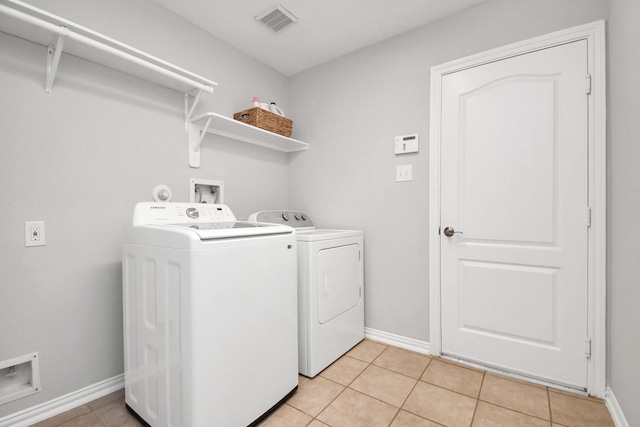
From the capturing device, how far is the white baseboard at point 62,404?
131 cm

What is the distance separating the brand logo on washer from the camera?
5.43 ft

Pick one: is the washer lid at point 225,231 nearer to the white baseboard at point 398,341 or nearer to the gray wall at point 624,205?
the white baseboard at point 398,341

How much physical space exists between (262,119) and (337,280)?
52.4 inches

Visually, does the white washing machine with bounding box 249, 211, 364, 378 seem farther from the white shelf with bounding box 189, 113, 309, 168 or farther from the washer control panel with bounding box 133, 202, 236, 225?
the white shelf with bounding box 189, 113, 309, 168

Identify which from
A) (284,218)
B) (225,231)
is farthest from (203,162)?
(225,231)

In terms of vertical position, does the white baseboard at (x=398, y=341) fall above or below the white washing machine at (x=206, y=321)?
below

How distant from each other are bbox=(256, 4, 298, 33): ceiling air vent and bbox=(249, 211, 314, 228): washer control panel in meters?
1.34

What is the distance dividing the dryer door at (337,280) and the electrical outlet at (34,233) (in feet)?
4.67

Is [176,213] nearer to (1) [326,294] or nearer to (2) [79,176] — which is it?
(2) [79,176]

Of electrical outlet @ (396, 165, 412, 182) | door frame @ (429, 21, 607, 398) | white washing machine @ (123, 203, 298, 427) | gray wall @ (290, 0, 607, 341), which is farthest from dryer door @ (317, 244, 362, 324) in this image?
door frame @ (429, 21, 607, 398)

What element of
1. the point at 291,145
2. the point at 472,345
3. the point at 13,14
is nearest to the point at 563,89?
the point at 472,345

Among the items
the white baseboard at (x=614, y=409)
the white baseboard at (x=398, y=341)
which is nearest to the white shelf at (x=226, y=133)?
the white baseboard at (x=398, y=341)

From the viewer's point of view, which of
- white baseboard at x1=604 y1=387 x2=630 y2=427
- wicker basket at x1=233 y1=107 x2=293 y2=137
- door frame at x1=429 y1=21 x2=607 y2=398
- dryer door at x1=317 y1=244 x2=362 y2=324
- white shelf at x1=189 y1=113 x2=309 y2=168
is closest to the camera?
white baseboard at x1=604 y1=387 x2=630 y2=427

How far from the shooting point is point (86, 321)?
1.53m
